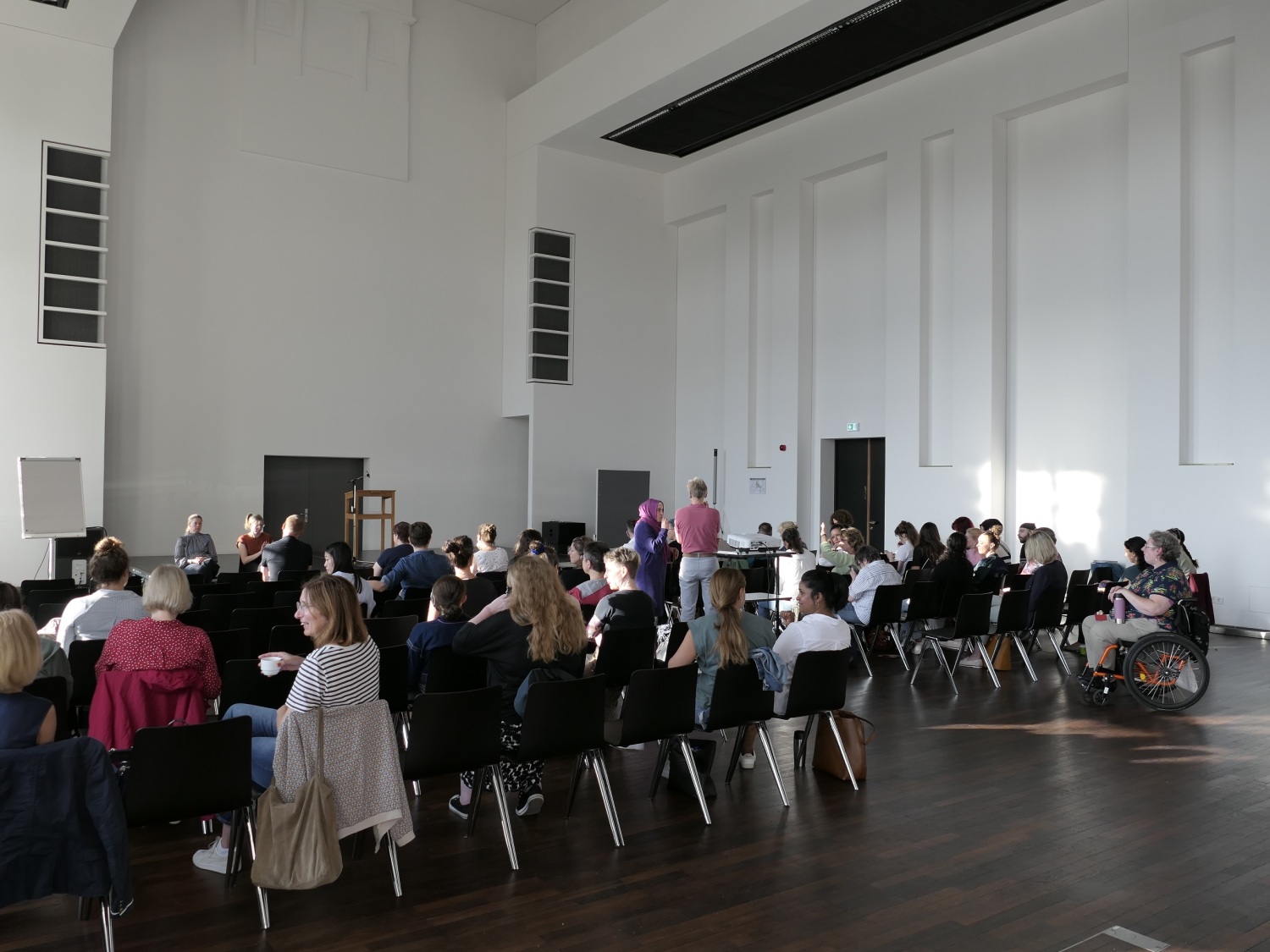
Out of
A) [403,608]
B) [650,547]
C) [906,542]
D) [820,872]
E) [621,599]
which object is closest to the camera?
[820,872]

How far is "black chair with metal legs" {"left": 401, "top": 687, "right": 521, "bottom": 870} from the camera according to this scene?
3.63 metres

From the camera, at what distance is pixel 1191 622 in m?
6.29

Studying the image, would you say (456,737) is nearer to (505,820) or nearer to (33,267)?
(505,820)

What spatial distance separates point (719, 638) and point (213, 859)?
2.22m

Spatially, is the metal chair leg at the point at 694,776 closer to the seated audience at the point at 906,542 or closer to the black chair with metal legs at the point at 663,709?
the black chair with metal legs at the point at 663,709

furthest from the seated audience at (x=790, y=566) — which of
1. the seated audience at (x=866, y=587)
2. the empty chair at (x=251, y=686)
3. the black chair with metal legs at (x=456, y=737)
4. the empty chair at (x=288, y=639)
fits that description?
the black chair with metal legs at (x=456, y=737)

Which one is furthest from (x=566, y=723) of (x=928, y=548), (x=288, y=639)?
(x=928, y=548)

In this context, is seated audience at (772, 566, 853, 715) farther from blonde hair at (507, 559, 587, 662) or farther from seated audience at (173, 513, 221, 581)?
seated audience at (173, 513, 221, 581)

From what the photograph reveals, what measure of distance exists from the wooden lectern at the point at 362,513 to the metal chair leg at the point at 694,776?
9.47m

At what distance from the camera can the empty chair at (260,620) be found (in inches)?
236

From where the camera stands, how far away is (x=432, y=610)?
15.4 feet

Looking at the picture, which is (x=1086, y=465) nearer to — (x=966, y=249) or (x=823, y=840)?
(x=966, y=249)

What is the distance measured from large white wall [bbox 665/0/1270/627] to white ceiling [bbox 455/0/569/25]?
10.9ft

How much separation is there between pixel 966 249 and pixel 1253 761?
Result: 8.41m
